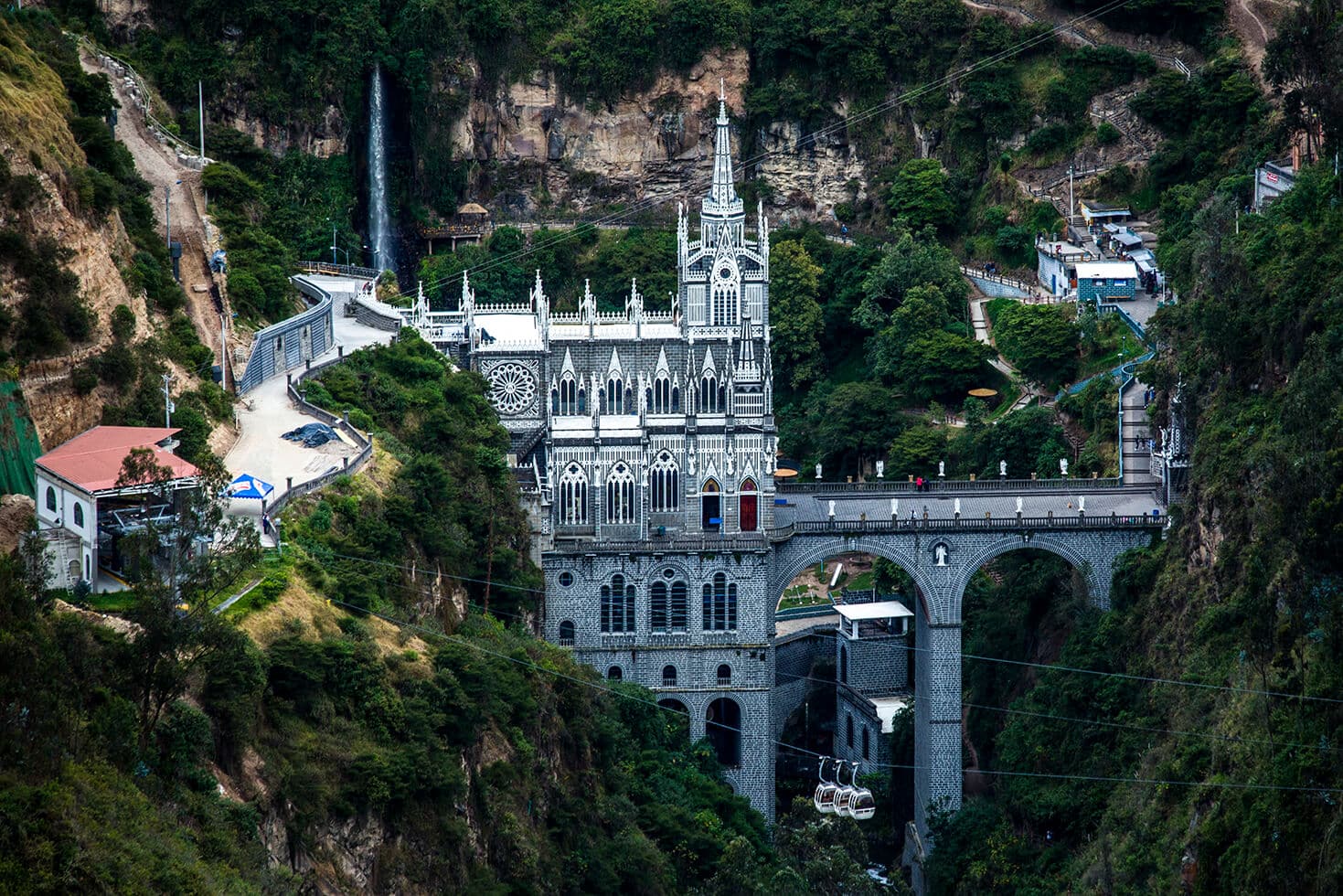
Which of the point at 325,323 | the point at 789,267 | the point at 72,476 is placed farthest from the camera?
the point at 789,267

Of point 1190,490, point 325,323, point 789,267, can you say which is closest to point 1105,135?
point 789,267

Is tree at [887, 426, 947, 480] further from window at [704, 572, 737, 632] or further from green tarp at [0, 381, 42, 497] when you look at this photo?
green tarp at [0, 381, 42, 497]

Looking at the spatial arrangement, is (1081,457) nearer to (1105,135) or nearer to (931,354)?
(931,354)

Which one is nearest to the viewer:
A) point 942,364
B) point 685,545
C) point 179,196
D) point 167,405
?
point 167,405

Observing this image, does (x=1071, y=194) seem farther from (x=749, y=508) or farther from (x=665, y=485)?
(x=665, y=485)

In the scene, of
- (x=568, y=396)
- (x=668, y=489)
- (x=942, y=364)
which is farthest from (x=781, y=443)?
(x=668, y=489)

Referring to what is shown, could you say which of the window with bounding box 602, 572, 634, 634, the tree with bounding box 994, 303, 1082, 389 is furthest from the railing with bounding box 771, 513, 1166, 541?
the tree with bounding box 994, 303, 1082, 389

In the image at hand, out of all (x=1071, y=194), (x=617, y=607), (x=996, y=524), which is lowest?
(x=617, y=607)

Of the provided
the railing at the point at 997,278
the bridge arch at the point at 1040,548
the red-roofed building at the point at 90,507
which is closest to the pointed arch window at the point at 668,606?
the bridge arch at the point at 1040,548
